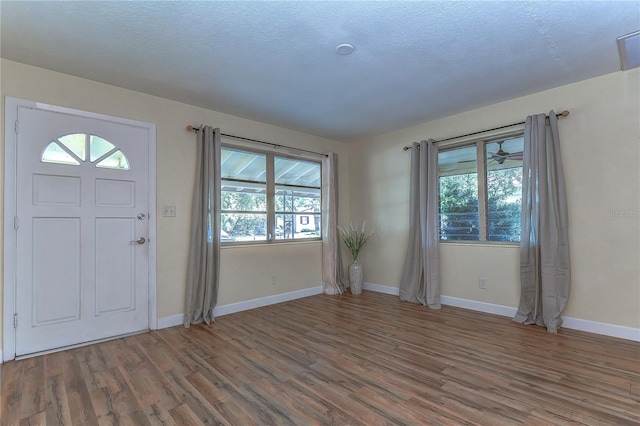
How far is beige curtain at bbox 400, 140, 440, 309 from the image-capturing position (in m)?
4.11

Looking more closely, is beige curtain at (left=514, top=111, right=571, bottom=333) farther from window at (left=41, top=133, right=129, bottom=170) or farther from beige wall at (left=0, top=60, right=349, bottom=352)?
window at (left=41, top=133, right=129, bottom=170)

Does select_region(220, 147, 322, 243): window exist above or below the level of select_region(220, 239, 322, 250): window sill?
above

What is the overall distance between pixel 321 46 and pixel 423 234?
2739mm

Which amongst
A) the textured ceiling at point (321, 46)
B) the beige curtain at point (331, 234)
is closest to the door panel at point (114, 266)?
the textured ceiling at point (321, 46)

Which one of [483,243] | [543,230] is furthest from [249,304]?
[543,230]

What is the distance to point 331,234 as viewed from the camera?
193 inches

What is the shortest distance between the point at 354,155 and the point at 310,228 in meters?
1.51

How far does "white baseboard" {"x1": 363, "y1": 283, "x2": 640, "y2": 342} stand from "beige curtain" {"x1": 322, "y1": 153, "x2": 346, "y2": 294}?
668 millimetres

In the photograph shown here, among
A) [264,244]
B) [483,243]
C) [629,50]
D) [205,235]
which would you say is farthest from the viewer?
[264,244]

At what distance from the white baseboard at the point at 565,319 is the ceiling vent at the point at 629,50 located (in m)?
2.39

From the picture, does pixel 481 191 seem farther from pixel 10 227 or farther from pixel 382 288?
pixel 10 227

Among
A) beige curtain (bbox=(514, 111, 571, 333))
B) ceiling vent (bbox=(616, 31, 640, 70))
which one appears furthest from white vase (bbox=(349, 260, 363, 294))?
ceiling vent (bbox=(616, 31, 640, 70))

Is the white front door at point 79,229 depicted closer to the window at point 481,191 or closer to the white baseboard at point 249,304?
the white baseboard at point 249,304

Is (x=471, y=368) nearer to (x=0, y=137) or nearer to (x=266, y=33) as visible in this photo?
(x=266, y=33)
